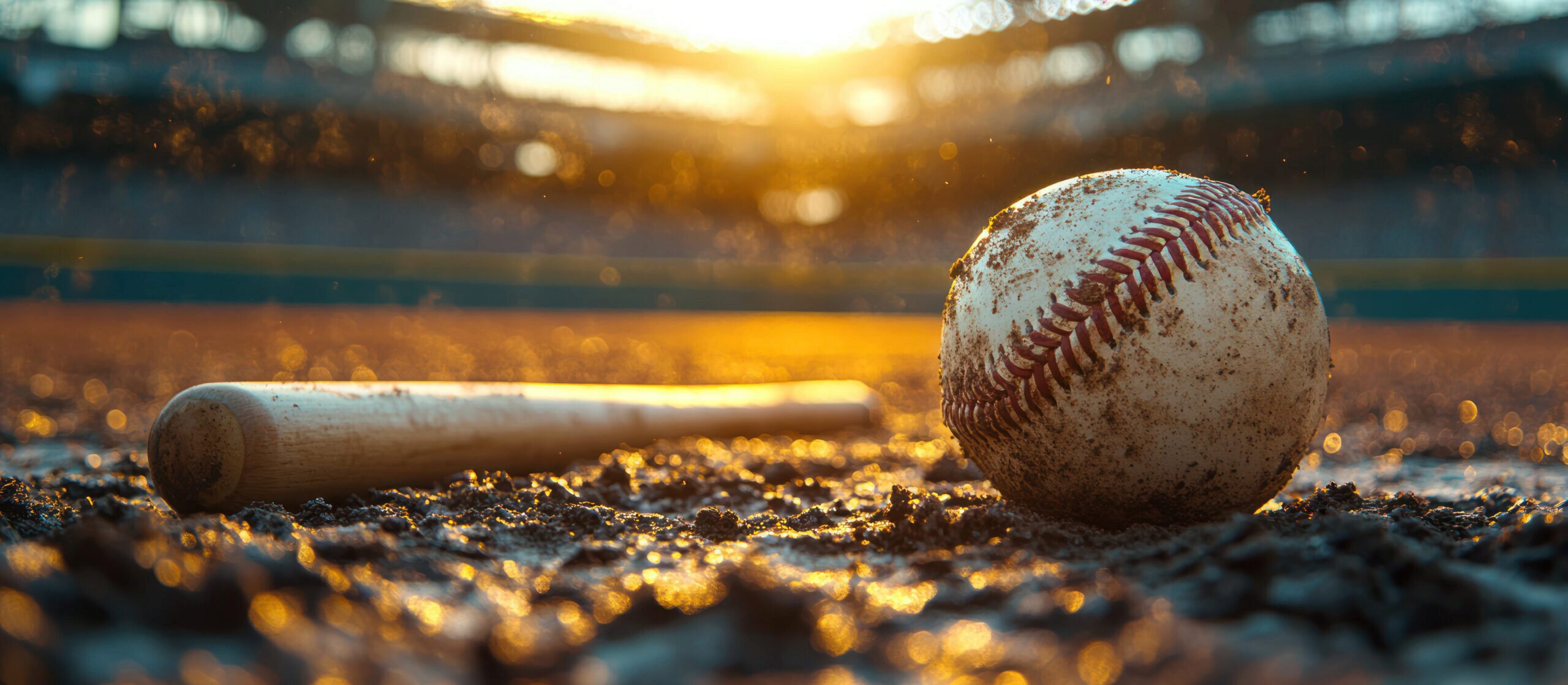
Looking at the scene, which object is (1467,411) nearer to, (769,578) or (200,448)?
(769,578)

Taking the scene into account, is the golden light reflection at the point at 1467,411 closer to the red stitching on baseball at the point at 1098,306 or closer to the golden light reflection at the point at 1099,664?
the red stitching on baseball at the point at 1098,306

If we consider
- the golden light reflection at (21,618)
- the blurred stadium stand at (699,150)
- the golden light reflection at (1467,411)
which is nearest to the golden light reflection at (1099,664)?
the golden light reflection at (21,618)

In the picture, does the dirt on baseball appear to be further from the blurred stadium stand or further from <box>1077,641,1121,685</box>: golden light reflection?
the blurred stadium stand

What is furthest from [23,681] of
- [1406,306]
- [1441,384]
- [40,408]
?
[1406,306]

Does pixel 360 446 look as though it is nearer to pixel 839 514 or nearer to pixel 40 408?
pixel 839 514

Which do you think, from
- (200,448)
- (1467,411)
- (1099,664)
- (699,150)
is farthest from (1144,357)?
(699,150)
